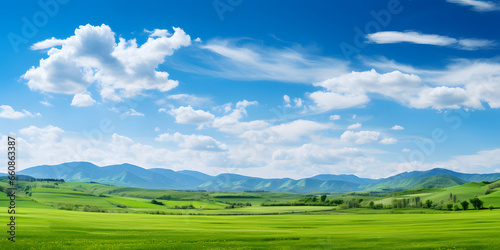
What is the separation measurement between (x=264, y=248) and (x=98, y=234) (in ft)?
100

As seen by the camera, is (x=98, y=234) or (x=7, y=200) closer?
(x=98, y=234)

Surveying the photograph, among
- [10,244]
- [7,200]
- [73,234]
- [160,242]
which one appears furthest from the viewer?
[7,200]

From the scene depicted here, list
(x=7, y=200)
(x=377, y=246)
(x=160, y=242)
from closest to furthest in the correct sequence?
1. (x=377, y=246)
2. (x=160, y=242)
3. (x=7, y=200)

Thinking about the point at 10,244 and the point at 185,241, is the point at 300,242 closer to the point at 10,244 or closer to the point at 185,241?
→ the point at 185,241

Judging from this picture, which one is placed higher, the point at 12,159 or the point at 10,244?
the point at 12,159

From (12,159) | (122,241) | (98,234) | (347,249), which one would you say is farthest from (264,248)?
(12,159)

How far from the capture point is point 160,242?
56.3m

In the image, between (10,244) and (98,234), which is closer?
(10,244)

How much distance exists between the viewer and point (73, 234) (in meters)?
62.4

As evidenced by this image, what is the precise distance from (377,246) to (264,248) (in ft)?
52.0

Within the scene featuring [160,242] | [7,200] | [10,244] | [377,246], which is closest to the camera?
[10,244]

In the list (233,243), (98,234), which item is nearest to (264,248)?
(233,243)

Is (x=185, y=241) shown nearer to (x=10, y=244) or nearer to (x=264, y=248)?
(x=264, y=248)

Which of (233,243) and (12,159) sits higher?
(12,159)
